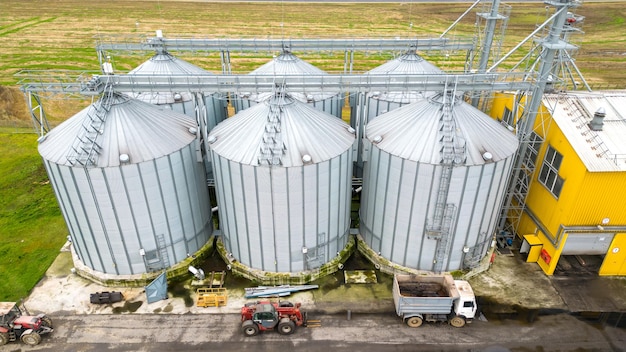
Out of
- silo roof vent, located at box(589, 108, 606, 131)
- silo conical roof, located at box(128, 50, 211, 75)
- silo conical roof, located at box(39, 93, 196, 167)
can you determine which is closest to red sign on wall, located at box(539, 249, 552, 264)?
silo roof vent, located at box(589, 108, 606, 131)

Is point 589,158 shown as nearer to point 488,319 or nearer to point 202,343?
point 488,319

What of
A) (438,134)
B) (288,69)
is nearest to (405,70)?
(288,69)

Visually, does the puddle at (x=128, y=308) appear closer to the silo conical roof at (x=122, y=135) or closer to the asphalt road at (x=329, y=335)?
the asphalt road at (x=329, y=335)

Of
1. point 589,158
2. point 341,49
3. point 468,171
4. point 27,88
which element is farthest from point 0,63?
point 589,158

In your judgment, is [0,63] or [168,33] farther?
[168,33]

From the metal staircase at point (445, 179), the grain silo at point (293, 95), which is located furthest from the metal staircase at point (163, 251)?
the metal staircase at point (445, 179)
